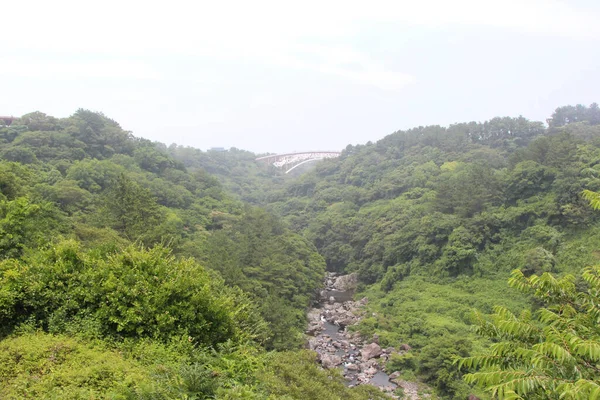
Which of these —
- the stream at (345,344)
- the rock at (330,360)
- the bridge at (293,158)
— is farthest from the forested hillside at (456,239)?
the bridge at (293,158)

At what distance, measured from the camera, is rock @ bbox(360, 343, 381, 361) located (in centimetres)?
2261

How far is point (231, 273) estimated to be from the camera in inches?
790

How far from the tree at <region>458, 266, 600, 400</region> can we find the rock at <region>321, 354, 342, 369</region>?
17.5 meters

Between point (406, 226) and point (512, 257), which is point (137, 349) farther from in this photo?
point (406, 226)

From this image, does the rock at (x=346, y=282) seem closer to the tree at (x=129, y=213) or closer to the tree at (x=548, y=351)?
the tree at (x=129, y=213)

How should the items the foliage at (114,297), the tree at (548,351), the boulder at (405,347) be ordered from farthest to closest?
the boulder at (405,347) < the foliage at (114,297) < the tree at (548,351)

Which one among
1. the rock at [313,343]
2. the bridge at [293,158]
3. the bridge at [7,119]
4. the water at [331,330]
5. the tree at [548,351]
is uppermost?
the bridge at [7,119]

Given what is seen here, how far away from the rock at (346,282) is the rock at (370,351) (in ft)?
41.9

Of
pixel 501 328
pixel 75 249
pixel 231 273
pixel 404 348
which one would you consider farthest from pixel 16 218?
pixel 404 348

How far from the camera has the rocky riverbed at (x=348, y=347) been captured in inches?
787

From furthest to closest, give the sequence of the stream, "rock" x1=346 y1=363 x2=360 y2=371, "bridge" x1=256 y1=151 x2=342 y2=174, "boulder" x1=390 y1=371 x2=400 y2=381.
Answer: "bridge" x1=256 y1=151 x2=342 y2=174, "rock" x1=346 y1=363 x2=360 y2=371, the stream, "boulder" x1=390 y1=371 x2=400 y2=381

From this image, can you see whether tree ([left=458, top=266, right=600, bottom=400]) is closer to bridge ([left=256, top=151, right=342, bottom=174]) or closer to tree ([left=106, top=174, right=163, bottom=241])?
tree ([left=106, top=174, right=163, bottom=241])

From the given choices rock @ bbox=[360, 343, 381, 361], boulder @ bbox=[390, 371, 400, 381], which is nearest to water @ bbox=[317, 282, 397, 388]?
boulder @ bbox=[390, 371, 400, 381]

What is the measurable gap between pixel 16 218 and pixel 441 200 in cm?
3135
